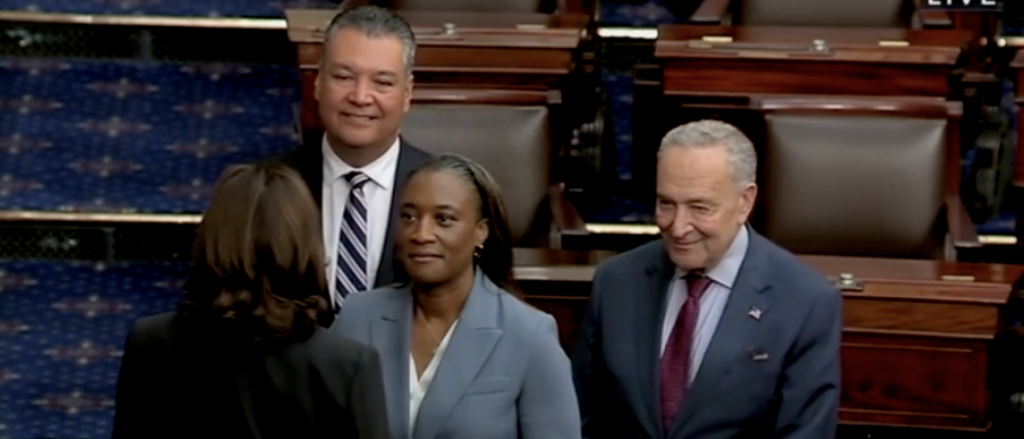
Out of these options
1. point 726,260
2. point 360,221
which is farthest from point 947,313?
point 360,221

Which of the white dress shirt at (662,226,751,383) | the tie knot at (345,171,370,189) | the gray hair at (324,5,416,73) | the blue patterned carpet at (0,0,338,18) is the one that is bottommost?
the white dress shirt at (662,226,751,383)

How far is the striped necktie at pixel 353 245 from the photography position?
4.90 ft

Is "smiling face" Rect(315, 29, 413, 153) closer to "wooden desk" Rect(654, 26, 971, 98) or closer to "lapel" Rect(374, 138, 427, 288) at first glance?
"lapel" Rect(374, 138, 427, 288)

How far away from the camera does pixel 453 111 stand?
2.00m

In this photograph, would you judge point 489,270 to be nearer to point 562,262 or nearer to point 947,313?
point 562,262

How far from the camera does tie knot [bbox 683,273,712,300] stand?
5.00ft

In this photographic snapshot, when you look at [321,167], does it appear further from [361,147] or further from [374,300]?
[374,300]

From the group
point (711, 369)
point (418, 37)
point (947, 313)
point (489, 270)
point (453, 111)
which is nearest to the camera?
point (489, 270)

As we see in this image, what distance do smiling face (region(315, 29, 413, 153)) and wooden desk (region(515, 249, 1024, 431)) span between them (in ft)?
0.90

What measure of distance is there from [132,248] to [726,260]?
3.04 feet

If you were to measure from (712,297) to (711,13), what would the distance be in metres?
0.88

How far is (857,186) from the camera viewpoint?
1.99m

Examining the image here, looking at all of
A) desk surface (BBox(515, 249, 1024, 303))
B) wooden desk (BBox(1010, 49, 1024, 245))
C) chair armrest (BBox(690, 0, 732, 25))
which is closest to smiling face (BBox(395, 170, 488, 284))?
desk surface (BBox(515, 249, 1024, 303))

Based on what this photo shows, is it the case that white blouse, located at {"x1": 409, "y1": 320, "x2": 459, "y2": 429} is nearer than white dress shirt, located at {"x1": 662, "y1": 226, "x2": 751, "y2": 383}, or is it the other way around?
white blouse, located at {"x1": 409, "y1": 320, "x2": 459, "y2": 429}
